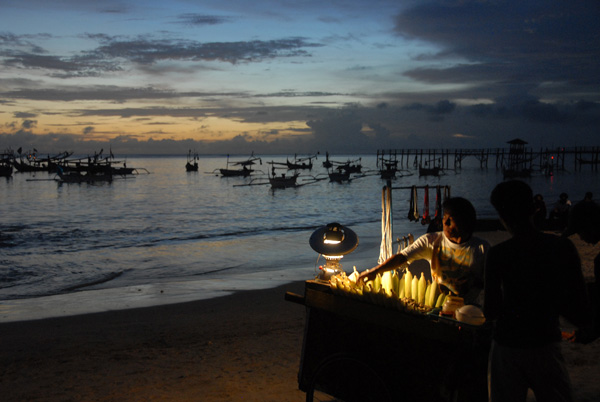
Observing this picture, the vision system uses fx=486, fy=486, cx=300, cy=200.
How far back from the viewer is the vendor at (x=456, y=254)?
10.8 feet

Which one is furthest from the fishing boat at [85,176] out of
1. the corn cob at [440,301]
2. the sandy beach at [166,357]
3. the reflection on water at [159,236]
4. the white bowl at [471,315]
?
the white bowl at [471,315]

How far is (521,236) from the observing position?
233 centimetres

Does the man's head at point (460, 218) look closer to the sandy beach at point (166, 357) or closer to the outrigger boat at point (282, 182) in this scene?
the sandy beach at point (166, 357)

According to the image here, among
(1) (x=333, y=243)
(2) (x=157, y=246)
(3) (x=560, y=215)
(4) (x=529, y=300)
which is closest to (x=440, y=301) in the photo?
(4) (x=529, y=300)

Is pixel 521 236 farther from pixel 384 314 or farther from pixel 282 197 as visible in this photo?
pixel 282 197

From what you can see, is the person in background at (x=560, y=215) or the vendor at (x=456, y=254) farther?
the person in background at (x=560, y=215)

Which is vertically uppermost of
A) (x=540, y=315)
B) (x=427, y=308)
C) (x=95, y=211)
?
(x=540, y=315)

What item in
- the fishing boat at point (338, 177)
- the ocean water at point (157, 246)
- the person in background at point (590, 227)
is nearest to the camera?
the person in background at point (590, 227)

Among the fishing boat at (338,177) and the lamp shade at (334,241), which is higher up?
the lamp shade at (334,241)

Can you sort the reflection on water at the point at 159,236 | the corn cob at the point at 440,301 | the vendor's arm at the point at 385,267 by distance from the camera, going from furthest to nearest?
the reflection on water at the point at 159,236 < the vendor's arm at the point at 385,267 < the corn cob at the point at 440,301

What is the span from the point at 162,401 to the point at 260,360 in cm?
134

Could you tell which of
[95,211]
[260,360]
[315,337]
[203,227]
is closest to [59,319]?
[260,360]

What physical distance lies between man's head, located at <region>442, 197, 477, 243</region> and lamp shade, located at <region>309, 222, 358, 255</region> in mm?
976

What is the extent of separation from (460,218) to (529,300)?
1030 millimetres
